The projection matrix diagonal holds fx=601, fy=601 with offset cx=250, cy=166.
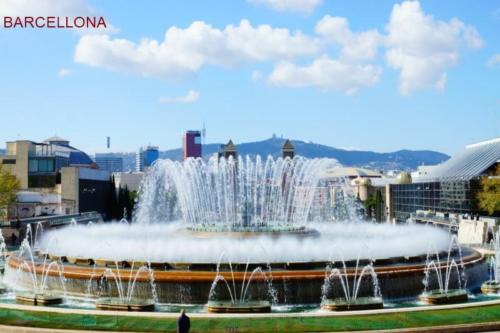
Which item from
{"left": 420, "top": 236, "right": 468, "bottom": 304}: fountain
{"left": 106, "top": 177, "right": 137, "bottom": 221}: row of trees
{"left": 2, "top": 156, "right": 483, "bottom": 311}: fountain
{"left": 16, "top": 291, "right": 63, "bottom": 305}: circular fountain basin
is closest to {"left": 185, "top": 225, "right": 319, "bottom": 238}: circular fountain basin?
{"left": 2, "top": 156, "right": 483, "bottom": 311}: fountain

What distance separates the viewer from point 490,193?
64875mm

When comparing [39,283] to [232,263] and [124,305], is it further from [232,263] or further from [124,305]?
[232,263]

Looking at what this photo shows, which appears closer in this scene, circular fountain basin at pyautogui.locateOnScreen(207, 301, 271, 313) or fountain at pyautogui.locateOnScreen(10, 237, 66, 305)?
circular fountain basin at pyautogui.locateOnScreen(207, 301, 271, 313)

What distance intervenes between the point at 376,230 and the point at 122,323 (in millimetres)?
25351

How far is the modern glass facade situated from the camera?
2820 inches

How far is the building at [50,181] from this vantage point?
89.7 m

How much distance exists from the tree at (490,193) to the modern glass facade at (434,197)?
1952 mm

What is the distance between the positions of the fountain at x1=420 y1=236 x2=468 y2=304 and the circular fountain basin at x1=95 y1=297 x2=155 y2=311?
11.0m

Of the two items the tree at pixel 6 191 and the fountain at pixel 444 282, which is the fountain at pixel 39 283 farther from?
the tree at pixel 6 191

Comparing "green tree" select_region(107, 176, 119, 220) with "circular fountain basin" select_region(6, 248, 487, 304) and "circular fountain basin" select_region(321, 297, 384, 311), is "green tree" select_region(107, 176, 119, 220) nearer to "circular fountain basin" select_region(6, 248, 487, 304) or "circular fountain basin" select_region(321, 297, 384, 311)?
"circular fountain basin" select_region(6, 248, 487, 304)

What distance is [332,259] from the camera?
88.7 ft

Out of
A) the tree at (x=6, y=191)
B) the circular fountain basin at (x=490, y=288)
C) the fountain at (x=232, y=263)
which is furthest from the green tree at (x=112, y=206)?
the circular fountain basin at (x=490, y=288)

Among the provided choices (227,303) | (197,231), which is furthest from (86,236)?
(227,303)

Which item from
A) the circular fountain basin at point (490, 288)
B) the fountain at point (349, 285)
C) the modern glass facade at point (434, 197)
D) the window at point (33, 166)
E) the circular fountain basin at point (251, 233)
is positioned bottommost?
the circular fountain basin at point (490, 288)
